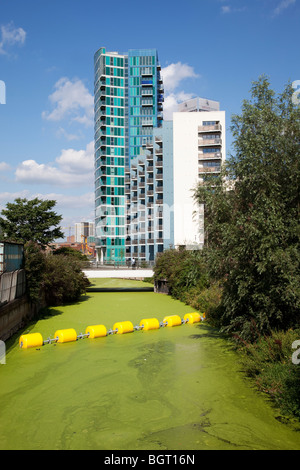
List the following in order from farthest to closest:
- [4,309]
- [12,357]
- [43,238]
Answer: [43,238] < [4,309] < [12,357]

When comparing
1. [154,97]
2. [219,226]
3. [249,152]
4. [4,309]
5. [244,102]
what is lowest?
[4,309]

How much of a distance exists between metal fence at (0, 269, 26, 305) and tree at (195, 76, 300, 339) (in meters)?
8.19

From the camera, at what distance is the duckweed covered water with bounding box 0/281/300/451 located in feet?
26.5

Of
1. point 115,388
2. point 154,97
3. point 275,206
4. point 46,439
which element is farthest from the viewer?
point 154,97

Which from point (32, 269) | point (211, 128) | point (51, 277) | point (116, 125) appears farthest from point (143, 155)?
point (32, 269)

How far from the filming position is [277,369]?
10.8 m

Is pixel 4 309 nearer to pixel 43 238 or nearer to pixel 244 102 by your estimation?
pixel 244 102

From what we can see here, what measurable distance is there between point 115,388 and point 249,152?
9.03 meters

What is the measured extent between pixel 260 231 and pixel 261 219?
1.31 ft

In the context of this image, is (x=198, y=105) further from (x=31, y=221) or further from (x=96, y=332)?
(x=96, y=332)

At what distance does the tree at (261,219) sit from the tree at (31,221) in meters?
34.0

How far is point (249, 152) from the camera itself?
13828 mm

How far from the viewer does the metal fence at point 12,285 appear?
1543 centimetres
